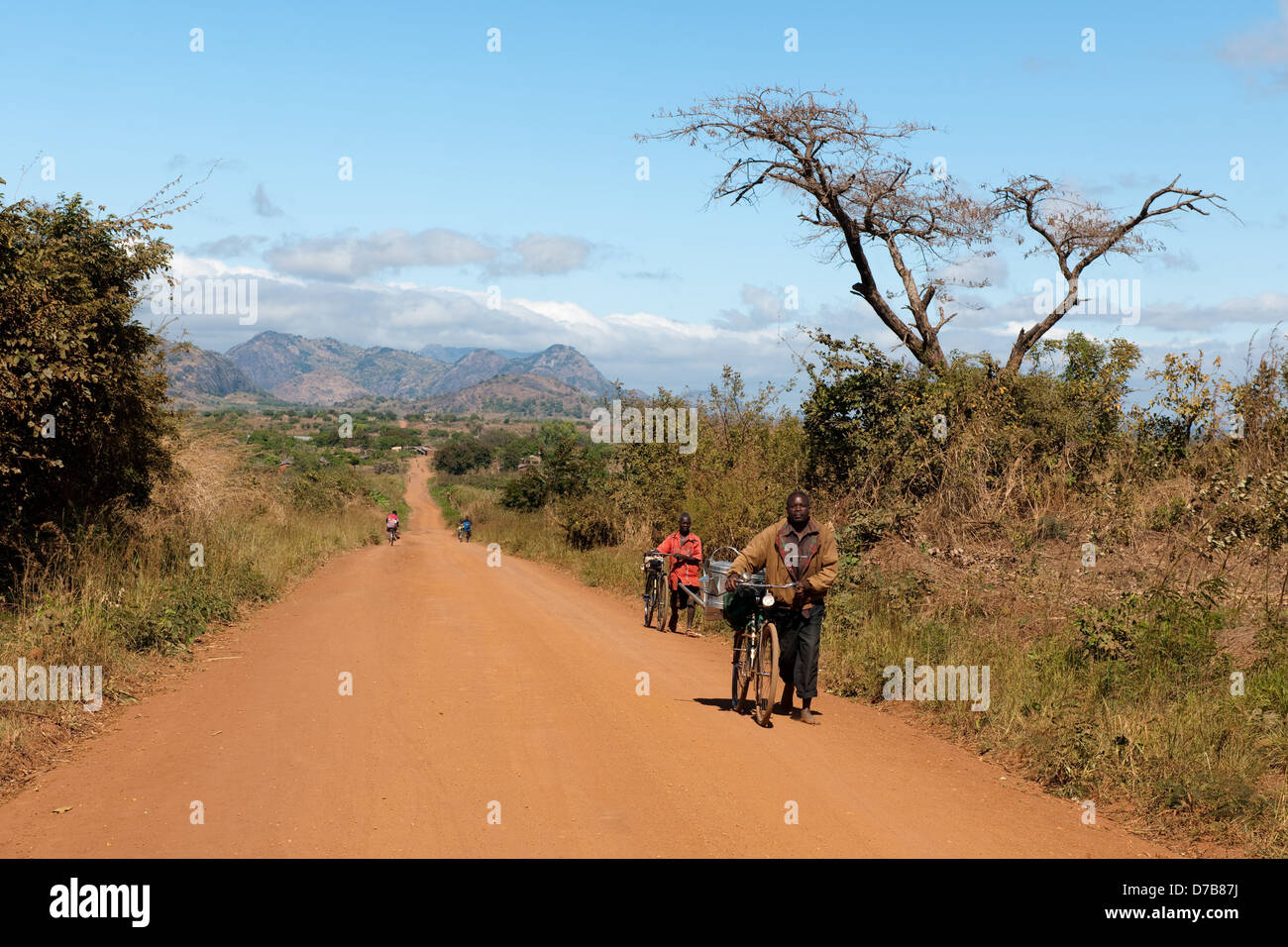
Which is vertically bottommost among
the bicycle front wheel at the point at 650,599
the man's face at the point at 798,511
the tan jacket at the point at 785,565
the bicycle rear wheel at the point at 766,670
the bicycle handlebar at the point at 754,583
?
the bicycle front wheel at the point at 650,599

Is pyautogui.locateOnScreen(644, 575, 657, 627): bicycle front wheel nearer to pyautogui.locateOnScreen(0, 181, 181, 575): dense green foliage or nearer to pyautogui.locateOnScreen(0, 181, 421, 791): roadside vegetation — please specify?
pyautogui.locateOnScreen(0, 181, 421, 791): roadside vegetation

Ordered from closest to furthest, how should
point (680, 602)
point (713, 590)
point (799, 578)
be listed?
point (799, 578) < point (713, 590) < point (680, 602)

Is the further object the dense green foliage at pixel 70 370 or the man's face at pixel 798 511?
the dense green foliage at pixel 70 370

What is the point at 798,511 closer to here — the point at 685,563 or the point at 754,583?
the point at 754,583

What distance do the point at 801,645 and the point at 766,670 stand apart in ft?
1.43

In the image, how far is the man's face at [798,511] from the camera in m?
8.81

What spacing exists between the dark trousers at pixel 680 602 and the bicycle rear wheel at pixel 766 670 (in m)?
5.50

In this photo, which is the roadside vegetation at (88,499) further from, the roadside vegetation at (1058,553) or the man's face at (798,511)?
the roadside vegetation at (1058,553)

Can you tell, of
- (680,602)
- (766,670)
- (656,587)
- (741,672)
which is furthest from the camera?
(656,587)

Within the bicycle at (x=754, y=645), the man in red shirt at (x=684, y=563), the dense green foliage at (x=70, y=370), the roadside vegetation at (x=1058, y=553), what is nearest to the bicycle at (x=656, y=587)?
the man in red shirt at (x=684, y=563)

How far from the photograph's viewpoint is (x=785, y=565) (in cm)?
897

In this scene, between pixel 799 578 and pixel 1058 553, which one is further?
pixel 1058 553

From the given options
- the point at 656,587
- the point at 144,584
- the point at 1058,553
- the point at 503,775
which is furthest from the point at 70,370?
the point at 1058,553
